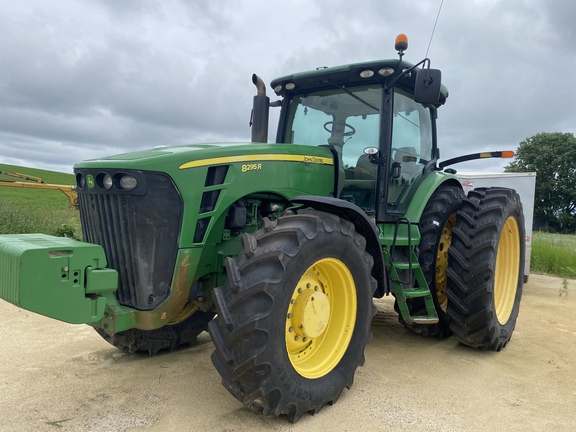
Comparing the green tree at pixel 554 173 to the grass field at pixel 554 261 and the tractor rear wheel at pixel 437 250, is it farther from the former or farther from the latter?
the tractor rear wheel at pixel 437 250

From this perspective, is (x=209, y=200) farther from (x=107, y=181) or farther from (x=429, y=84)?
(x=429, y=84)

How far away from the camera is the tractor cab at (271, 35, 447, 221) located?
418 cm

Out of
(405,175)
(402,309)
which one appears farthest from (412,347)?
(405,175)

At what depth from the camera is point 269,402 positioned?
8.77ft

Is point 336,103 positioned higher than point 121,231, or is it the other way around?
point 336,103

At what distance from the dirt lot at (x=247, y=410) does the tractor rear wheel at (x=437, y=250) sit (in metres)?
0.19

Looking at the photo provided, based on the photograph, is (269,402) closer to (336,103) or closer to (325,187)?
(325,187)

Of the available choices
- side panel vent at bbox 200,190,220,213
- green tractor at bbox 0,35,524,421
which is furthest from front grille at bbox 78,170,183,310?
side panel vent at bbox 200,190,220,213

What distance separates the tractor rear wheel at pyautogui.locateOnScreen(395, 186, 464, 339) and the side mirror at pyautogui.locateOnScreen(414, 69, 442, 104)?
1239mm

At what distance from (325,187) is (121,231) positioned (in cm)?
175

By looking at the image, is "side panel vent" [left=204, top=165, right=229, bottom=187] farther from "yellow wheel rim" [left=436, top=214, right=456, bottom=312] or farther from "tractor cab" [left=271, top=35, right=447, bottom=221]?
"yellow wheel rim" [left=436, top=214, right=456, bottom=312]

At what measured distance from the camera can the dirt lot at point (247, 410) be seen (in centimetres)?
287

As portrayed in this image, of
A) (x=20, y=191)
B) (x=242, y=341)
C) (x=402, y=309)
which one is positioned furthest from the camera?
(x=20, y=191)

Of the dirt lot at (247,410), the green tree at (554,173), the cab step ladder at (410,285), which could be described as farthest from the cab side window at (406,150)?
the green tree at (554,173)
